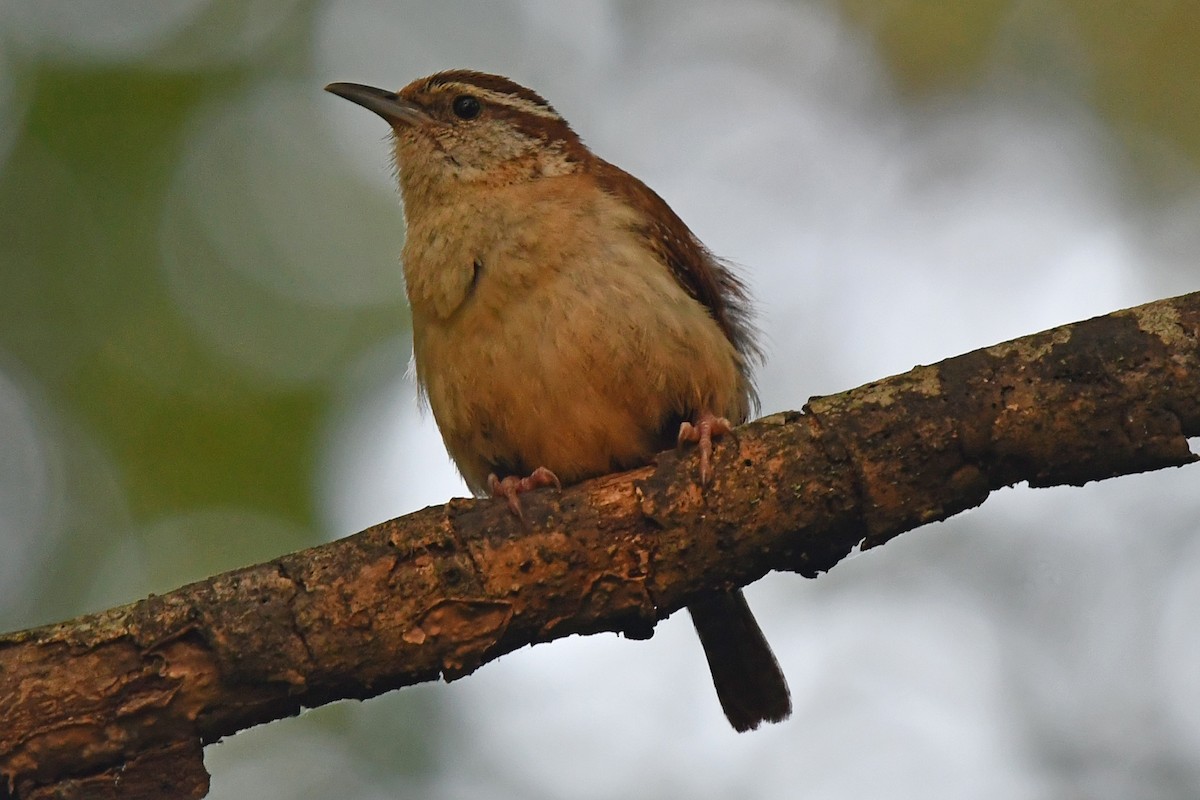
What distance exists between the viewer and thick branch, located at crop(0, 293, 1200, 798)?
357 cm

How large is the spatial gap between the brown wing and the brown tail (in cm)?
97

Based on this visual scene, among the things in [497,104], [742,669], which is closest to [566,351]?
[742,669]

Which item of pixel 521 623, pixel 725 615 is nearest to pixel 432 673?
pixel 521 623

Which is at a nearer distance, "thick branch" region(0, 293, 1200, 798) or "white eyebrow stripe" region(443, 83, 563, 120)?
"thick branch" region(0, 293, 1200, 798)

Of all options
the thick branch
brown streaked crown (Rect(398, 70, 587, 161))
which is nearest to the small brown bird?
brown streaked crown (Rect(398, 70, 587, 161))

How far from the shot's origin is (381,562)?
12.4 ft

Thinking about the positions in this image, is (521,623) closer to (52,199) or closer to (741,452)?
(741,452)

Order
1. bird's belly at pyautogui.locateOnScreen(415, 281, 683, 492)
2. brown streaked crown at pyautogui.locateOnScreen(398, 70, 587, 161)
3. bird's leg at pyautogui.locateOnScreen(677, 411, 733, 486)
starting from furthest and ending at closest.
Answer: brown streaked crown at pyautogui.locateOnScreen(398, 70, 587, 161), bird's belly at pyautogui.locateOnScreen(415, 281, 683, 492), bird's leg at pyautogui.locateOnScreen(677, 411, 733, 486)

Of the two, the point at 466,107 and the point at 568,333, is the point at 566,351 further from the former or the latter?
the point at 466,107

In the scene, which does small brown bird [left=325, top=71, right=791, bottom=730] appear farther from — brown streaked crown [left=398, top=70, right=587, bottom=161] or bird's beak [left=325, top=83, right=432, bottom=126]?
bird's beak [left=325, top=83, right=432, bottom=126]

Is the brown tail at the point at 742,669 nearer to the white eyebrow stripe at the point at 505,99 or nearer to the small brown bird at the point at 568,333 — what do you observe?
the small brown bird at the point at 568,333

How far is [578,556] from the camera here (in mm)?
3852

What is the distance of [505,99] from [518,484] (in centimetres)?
234

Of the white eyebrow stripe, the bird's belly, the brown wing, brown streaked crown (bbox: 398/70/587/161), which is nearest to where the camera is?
the bird's belly
